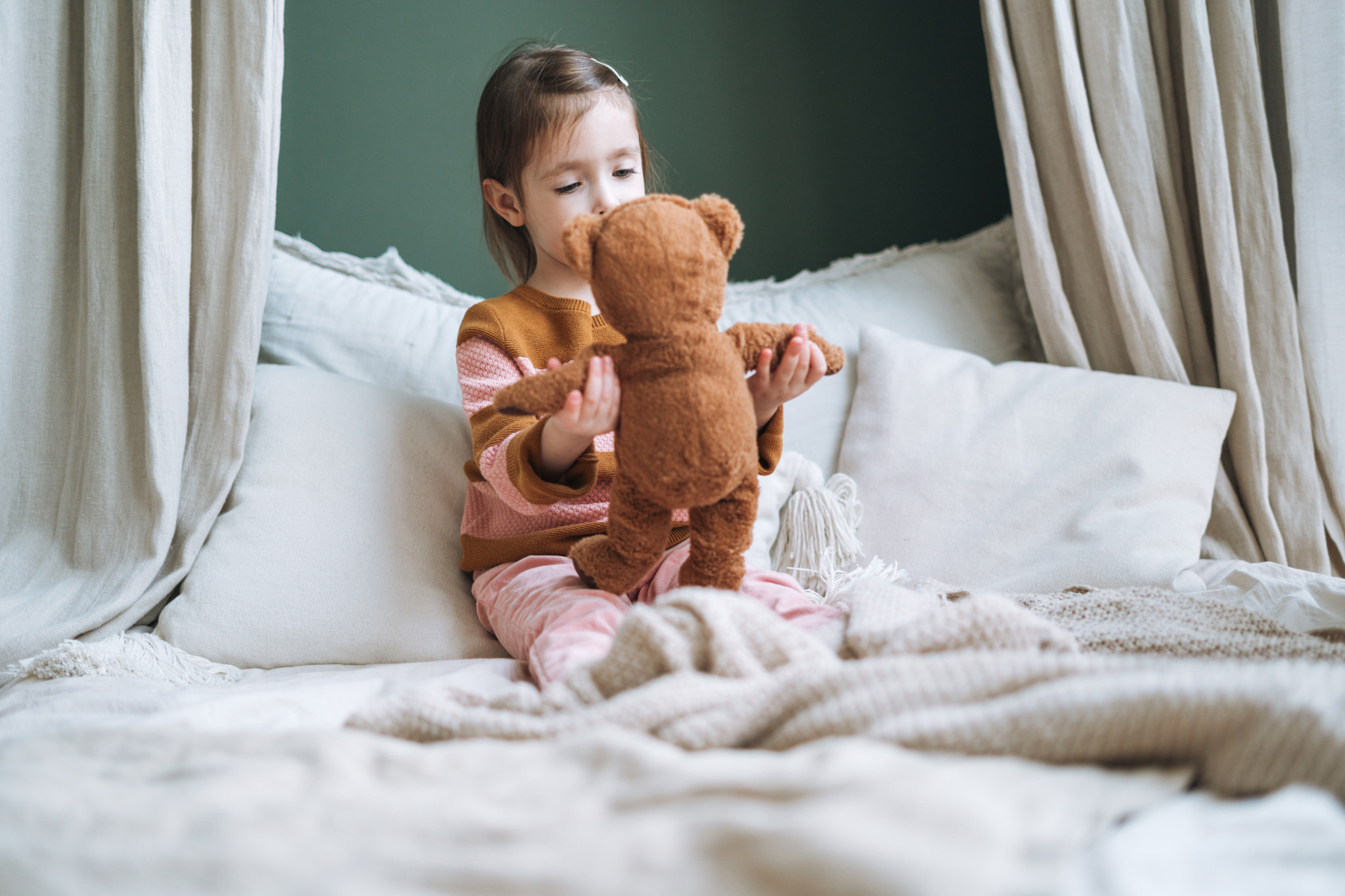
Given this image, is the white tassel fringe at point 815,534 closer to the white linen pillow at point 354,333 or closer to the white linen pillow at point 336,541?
the white linen pillow at point 336,541

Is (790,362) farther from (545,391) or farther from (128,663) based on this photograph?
(128,663)

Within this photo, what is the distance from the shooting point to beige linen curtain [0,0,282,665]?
949 mm

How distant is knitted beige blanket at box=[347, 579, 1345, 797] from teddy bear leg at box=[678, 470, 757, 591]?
0.42 ft

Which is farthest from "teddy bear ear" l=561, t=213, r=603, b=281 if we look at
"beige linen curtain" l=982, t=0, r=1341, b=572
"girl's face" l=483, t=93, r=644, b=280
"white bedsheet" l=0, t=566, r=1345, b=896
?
"beige linen curtain" l=982, t=0, r=1341, b=572

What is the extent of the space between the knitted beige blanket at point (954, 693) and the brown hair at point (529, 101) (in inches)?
25.0

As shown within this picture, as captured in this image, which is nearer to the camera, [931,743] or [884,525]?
[931,743]

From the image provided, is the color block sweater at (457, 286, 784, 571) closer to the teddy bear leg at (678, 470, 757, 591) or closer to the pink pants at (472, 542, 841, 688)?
the pink pants at (472, 542, 841, 688)

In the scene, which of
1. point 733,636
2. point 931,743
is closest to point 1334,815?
point 931,743

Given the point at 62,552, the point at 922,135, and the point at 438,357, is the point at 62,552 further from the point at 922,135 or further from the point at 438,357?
the point at 922,135

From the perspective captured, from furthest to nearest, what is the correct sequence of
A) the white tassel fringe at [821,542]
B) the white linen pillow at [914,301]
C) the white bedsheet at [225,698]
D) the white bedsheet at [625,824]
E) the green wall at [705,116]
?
the green wall at [705,116] → the white linen pillow at [914,301] → the white tassel fringe at [821,542] → the white bedsheet at [225,698] → the white bedsheet at [625,824]

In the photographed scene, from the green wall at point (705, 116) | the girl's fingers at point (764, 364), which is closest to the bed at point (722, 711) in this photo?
the girl's fingers at point (764, 364)

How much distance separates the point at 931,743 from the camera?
0.46 meters

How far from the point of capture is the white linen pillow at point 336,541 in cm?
92

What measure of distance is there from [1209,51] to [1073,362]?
1.46 feet
